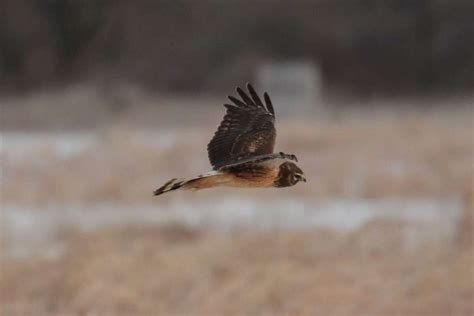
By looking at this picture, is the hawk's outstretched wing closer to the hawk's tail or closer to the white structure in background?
the hawk's tail

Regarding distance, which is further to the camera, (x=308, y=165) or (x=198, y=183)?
(x=308, y=165)

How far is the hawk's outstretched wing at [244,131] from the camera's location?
1.01 metres

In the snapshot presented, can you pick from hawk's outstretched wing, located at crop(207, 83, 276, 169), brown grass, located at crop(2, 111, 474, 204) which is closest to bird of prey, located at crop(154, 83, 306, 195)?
hawk's outstretched wing, located at crop(207, 83, 276, 169)

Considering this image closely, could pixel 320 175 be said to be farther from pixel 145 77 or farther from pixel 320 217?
pixel 145 77

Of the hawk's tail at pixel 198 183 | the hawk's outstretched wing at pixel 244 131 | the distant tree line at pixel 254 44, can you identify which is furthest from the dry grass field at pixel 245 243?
the hawk's tail at pixel 198 183

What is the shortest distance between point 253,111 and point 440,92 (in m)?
9.78

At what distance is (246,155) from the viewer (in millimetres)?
1000

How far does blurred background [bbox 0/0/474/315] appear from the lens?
5410 millimetres

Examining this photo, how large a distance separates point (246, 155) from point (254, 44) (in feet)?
35.8

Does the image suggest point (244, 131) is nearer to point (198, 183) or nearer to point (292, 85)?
point (198, 183)

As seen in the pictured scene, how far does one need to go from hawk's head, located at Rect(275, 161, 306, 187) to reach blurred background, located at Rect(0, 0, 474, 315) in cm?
194

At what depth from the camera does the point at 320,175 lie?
6746 mm

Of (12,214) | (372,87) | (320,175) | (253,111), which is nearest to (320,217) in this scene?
(320,175)

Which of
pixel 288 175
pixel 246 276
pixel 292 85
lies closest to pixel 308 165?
pixel 246 276
